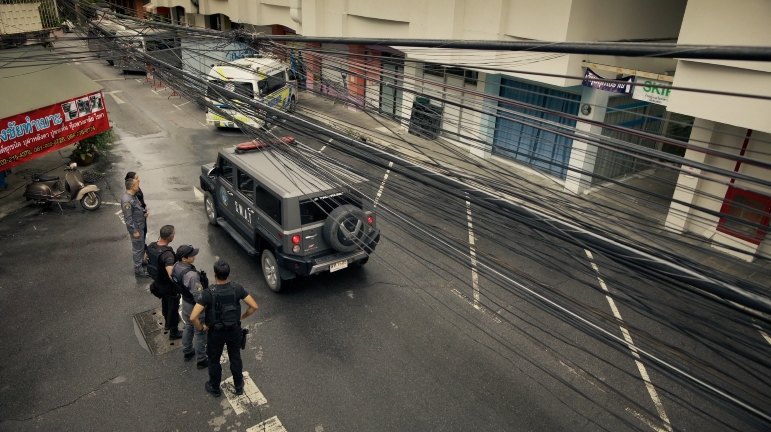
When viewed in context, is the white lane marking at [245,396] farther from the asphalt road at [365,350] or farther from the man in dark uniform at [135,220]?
the man in dark uniform at [135,220]

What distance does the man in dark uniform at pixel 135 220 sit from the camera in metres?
8.18

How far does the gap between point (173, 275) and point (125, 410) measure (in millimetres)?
1604

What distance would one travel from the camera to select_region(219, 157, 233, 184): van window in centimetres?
943

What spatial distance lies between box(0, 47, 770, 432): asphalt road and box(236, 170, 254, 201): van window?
1.29 m

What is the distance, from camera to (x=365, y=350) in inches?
279

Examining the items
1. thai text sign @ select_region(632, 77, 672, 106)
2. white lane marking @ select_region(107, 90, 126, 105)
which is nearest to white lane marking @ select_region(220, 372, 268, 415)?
thai text sign @ select_region(632, 77, 672, 106)

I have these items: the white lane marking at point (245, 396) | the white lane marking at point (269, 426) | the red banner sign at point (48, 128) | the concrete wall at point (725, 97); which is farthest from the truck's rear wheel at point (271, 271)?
the concrete wall at point (725, 97)

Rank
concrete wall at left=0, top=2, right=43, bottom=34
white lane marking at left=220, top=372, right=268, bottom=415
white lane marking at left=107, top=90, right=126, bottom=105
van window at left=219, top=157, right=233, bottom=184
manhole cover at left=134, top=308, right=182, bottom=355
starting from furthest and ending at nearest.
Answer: white lane marking at left=107, top=90, right=126, bottom=105, concrete wall at left=0, top=2, right=43, bottom=34, van window at left=219, top=157, right=233, bottom=184, manhole cover at left=134, top=308, right=182, bottom=355, white lane marking at left=220, top=372, right=268, bottom=415

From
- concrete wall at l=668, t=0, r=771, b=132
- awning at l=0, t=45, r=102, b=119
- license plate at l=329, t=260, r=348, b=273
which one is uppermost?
concrete wall at l=668, t=0, r=771, b=132

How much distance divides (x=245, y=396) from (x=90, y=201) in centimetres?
734

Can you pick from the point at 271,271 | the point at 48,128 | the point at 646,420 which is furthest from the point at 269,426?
the point at 48,128

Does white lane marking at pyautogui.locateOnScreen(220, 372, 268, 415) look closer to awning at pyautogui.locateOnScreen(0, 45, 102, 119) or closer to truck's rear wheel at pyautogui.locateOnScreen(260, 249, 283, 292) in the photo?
truck's rear wheel at pyautogui.locateOnScreen(260, 249, 283, 292)

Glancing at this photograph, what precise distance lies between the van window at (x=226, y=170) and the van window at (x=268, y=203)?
49.6 inches

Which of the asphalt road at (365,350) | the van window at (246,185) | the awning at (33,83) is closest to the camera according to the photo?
the asphalt road at (365,350)
